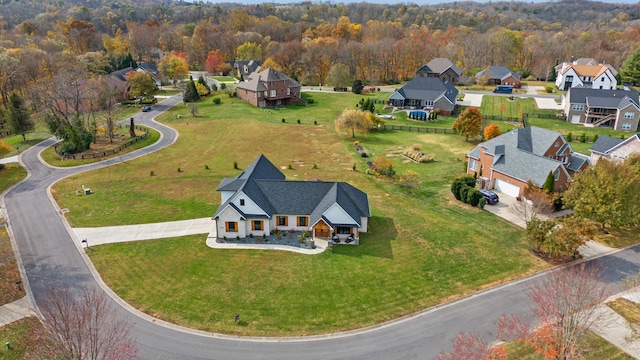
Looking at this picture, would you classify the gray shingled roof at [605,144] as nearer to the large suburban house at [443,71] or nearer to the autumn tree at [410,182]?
the autumn tree at [410,182]

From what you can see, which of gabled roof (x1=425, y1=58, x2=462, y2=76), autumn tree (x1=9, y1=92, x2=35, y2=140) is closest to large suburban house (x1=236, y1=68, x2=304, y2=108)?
gabled roof (x1=425, y1=58, x2=462, y2=76)

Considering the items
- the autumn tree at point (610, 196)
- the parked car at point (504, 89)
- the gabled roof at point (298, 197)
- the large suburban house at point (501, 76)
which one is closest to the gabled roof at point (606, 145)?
the autumn tree at point (610, 196)

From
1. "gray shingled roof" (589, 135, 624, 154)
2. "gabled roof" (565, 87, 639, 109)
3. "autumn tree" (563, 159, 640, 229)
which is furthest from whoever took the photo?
"gabled roof" (565, 87, 639, 109)

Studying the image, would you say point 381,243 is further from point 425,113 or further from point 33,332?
point 425,113

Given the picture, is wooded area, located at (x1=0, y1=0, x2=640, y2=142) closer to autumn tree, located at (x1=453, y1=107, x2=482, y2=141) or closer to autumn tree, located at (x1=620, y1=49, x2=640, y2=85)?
autumn tree, located at (x1=620, y1=49, x2=640, y2=85)

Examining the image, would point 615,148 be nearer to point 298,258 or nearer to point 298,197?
point 298,197

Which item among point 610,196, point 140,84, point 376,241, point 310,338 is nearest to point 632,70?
point 610,196
